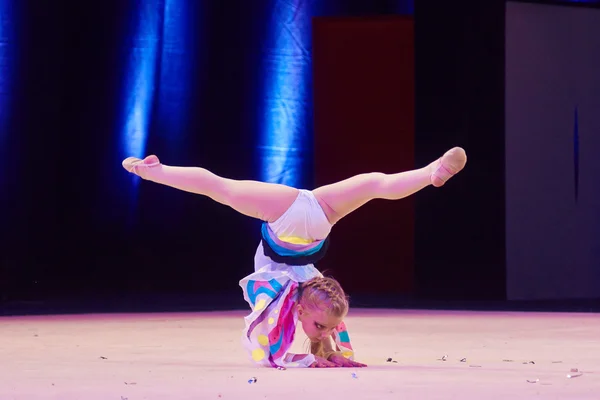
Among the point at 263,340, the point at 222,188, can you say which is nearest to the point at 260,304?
the point at 263,340

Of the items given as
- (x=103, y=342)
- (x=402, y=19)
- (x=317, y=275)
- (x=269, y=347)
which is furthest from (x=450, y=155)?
(x=402, y=19)

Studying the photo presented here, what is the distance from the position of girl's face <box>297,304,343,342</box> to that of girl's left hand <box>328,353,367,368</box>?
0.08 m

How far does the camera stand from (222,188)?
143 inches

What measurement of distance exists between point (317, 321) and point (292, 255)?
0.97 feet

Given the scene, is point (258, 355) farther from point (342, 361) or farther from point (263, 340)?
point (342, 361)

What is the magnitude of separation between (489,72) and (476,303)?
63.8 inches

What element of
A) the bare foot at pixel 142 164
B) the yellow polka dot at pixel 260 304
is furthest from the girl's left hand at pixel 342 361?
the bare foot at pixel 142 164

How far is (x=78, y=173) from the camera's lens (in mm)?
6781

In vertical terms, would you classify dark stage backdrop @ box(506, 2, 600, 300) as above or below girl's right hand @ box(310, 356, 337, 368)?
above

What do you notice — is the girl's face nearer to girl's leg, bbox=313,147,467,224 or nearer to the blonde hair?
the blonde hair

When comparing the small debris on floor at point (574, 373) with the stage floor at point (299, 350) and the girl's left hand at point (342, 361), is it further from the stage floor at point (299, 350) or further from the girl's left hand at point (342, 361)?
the girl's left hand at point (342, 361)

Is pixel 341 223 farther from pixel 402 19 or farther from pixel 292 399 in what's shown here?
pixel 292 399

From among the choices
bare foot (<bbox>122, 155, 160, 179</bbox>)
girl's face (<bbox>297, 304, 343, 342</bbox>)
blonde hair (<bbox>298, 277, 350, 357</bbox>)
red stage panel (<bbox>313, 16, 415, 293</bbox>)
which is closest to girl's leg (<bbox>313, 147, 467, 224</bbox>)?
blonde hair (<bbox>298, 277, 350, 357</bbox>)

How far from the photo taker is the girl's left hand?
3.40 metres
